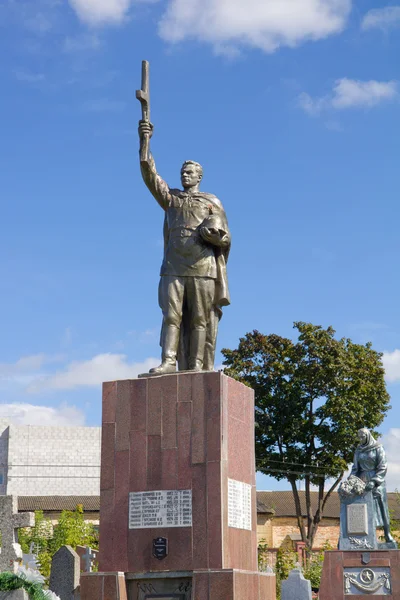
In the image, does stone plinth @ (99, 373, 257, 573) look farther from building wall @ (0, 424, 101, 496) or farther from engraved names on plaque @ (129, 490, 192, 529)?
building wall @ (0, 424, 101, 496)

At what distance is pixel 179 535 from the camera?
9.25 metres

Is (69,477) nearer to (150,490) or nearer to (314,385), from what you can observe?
(314,385)

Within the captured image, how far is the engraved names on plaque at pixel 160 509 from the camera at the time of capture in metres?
9.30

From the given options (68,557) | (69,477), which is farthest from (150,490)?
(69,477)

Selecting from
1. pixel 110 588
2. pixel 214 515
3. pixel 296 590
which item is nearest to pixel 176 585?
pixel 110 588

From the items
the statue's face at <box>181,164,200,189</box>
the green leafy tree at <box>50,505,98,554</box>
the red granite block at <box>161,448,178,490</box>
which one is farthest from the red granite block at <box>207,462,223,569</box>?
the green leafy tree at <box>50,505,98,554</box>

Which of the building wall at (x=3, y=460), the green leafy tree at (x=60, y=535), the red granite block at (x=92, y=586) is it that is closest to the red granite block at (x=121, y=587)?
the red granite block at (x=92, y=586)

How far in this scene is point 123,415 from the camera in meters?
9.90

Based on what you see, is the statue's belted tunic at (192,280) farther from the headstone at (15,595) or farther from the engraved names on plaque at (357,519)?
the engraved names on plaque at (357,519)

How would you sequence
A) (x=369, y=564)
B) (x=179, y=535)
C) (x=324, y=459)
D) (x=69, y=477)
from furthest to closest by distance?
(x=69, y=477) < (x=324, y=459) < (x=369, y=564) < (x=179, y=535)

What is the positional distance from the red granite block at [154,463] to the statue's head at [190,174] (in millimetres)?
3227

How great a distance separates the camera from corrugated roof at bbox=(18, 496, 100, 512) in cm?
3731

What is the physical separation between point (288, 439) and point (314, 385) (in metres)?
2.15

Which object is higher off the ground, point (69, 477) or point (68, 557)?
point (69, 477)
